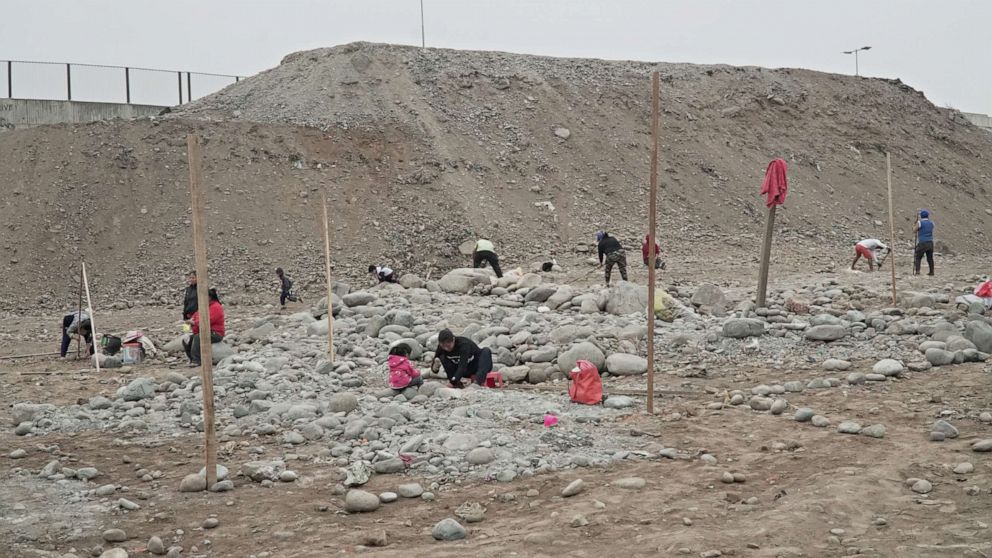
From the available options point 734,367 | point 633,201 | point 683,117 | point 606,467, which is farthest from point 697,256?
point 606,467

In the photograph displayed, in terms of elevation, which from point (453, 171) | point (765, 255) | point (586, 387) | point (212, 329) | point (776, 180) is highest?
point (453, 171)

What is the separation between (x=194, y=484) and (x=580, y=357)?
4.33 meters

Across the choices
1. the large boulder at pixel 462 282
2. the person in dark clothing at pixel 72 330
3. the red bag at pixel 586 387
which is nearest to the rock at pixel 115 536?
the red bag at pixel 586 387

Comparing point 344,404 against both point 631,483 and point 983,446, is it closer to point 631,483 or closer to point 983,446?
point 631,483

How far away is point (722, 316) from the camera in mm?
11906

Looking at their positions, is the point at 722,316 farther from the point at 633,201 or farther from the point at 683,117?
the point at 683,117

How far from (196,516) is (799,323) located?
23.6 feet

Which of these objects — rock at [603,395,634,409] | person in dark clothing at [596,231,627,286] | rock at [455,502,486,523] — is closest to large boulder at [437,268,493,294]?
person in dark clothing at [596,231,627,286]

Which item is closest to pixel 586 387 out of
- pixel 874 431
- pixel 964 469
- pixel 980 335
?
pixel 874 431

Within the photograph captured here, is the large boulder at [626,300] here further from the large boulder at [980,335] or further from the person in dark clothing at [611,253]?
the large boulder at [980,335]

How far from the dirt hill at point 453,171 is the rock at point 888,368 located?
534 inches

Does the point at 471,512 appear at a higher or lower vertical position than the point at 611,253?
lower

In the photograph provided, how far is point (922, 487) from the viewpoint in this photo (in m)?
5.58

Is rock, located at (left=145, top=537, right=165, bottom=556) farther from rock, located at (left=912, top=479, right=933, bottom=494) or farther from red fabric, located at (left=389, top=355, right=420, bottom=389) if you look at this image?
rock, located at (left=912, top=479, right=933, bottom=494)
